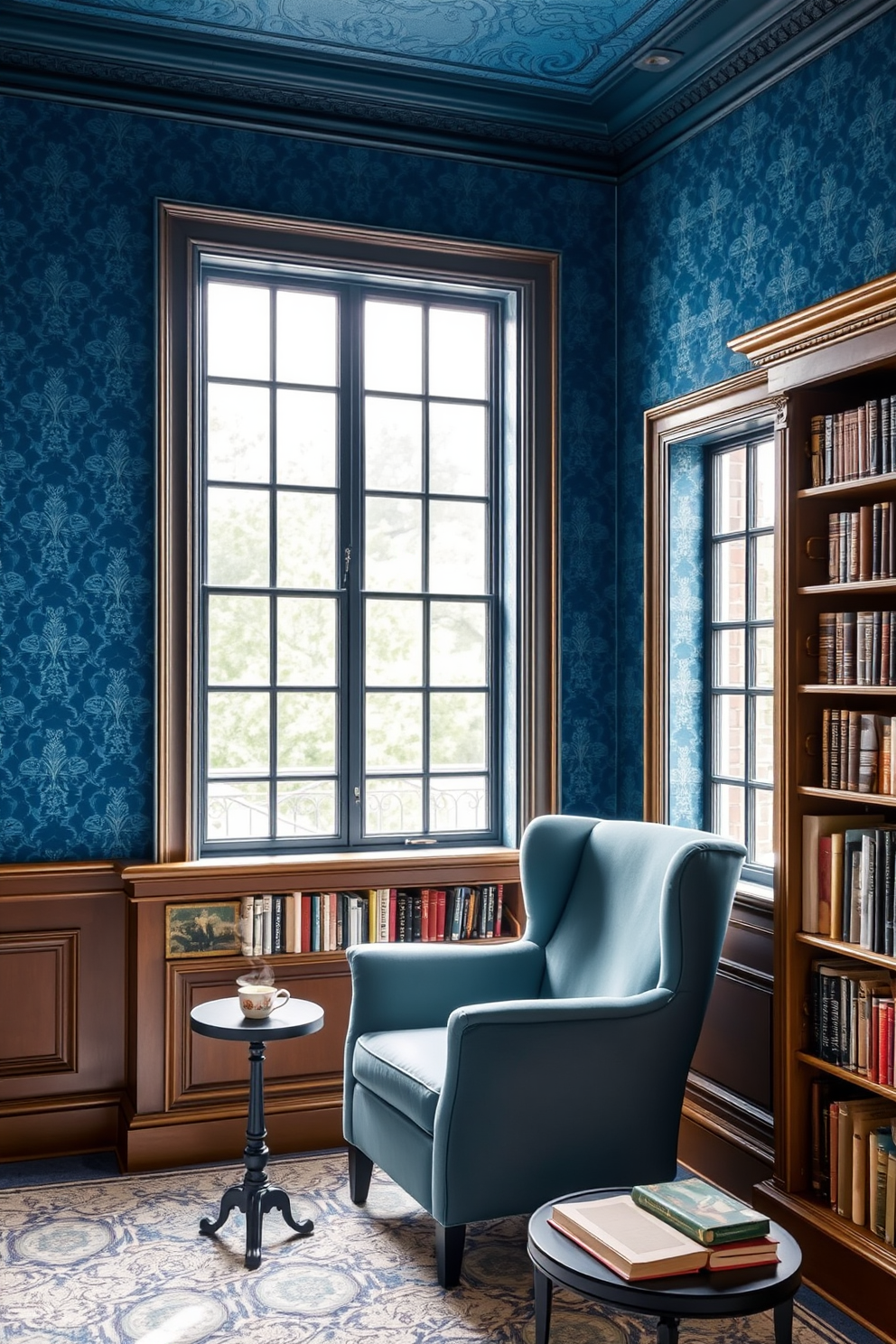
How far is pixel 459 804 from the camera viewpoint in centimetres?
452

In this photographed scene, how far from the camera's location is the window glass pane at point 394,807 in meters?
4.39

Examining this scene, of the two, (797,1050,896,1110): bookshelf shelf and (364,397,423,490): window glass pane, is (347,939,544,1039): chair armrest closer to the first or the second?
(797,1050,896,1110): bookshelf shelf

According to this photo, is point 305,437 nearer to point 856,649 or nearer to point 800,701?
point 800,701

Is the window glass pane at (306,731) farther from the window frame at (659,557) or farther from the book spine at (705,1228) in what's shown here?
the book spine at (705,1228)

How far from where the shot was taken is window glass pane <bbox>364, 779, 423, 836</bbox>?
14.4 ft

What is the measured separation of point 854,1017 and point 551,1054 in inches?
28.9

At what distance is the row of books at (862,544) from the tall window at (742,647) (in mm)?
666

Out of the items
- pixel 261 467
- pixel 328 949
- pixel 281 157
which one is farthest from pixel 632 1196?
pixel 281 157

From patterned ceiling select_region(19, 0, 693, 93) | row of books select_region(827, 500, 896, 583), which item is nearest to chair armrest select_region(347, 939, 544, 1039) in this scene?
row of books select_region(827, 500, 896, 583)

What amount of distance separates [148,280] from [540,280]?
140cm

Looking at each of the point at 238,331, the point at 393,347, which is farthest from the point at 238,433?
the point at 393,347

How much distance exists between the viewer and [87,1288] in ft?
9.90

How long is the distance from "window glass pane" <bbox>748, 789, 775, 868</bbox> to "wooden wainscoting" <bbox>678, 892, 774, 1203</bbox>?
268 millimetres

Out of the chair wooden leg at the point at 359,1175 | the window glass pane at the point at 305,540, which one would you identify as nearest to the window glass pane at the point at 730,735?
the window glass pane at the point at 305,540
